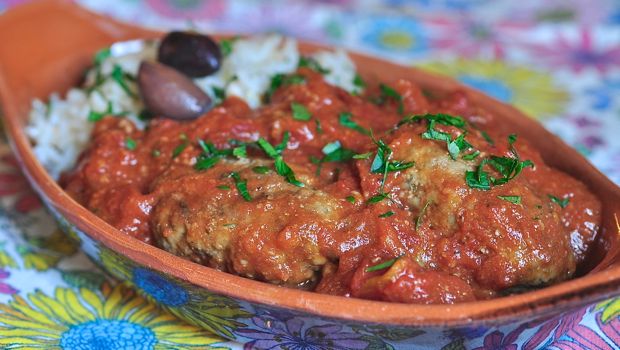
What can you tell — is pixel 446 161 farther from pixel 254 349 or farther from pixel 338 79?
pixel 338 79

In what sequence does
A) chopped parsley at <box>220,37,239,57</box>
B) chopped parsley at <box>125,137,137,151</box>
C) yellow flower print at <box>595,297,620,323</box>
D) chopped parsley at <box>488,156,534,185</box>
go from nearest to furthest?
chopped parsley at <box>488,156,534,185</box> < yellow flower print at <box>595,297,620,323</box> < chopped parsley at <box>125,137,137,151</box> < chopped parsley at <box>220,37,239,57</box>

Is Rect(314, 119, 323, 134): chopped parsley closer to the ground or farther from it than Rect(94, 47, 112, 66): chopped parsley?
farther from it

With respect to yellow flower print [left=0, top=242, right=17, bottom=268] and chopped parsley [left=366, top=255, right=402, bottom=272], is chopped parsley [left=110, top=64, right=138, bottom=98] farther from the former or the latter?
chopped parsley [left=366, top=255, right=402, bottom=272]

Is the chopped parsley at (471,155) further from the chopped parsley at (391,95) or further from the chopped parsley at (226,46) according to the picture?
the chopped parsley at (226,46)

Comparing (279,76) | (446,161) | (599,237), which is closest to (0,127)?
(279,76)

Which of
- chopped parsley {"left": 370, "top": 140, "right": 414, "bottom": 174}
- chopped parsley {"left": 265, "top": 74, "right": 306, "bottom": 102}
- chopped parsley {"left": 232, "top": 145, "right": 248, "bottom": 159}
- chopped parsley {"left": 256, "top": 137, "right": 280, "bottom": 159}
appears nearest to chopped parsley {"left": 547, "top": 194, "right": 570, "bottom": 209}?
chopped parsley {"left": 370, "top": 140, "right": 414, "bottom": 174}

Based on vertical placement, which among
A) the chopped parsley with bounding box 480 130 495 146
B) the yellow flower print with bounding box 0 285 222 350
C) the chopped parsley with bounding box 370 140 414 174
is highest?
the chopped parsley with bounding box 480 130 495 146
